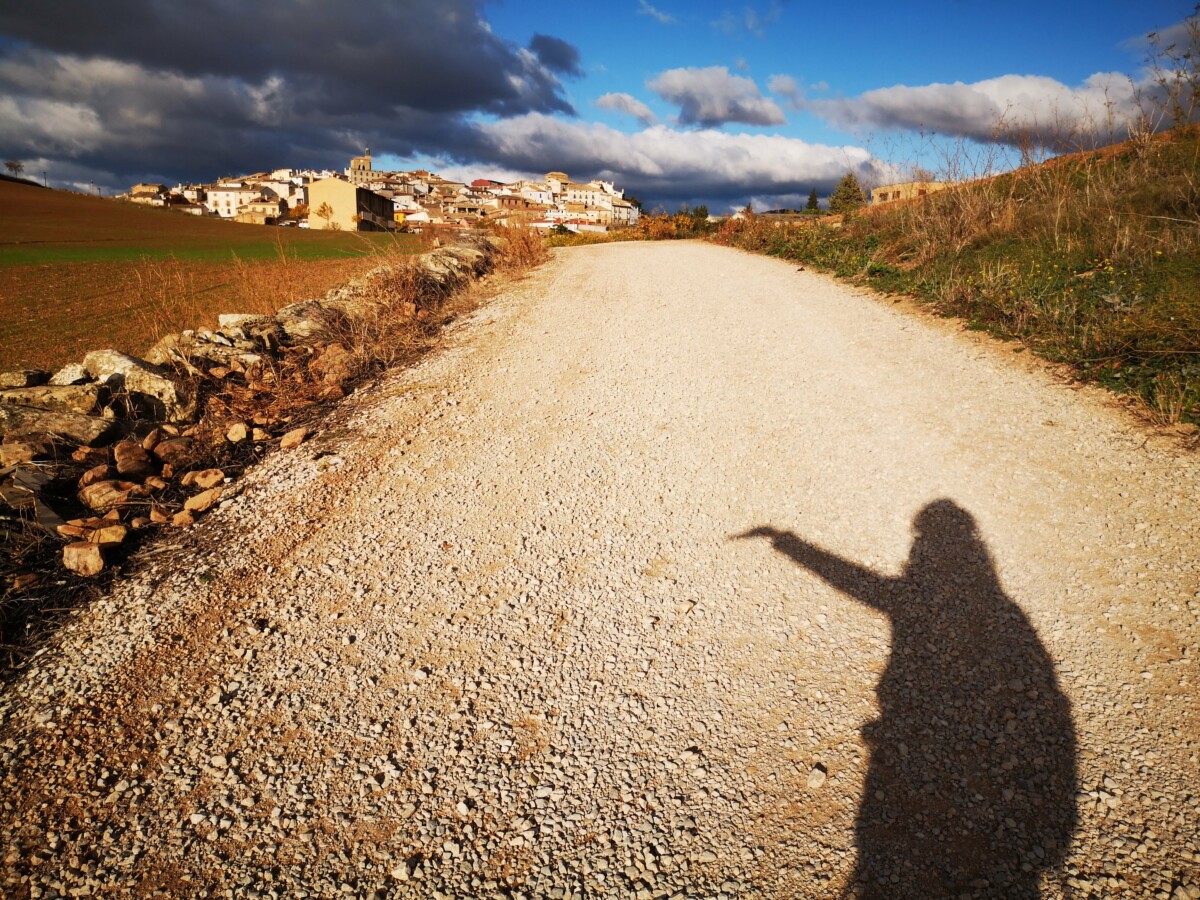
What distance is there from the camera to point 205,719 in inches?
103

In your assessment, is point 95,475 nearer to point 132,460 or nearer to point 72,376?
point 132,460

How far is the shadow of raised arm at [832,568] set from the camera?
10.6 feet

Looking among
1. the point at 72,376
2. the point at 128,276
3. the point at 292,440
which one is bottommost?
the point at 292,440

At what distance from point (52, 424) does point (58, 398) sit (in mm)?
509

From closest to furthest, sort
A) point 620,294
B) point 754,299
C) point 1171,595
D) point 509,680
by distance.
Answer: point 509,680 → point 1171,595 → point 754,299 → point 620,294

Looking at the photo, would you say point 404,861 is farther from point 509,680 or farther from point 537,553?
point 537,553

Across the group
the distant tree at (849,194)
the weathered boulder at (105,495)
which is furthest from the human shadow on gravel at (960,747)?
the distant tree at (849,194)

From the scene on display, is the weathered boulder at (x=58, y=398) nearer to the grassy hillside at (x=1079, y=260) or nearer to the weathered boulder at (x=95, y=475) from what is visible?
the weathered boulder at (x=95, y=475)

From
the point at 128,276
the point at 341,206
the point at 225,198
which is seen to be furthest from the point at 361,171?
the point at 128,276

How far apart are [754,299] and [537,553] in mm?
7386

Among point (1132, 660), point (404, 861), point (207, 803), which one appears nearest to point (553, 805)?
point (404, 861)

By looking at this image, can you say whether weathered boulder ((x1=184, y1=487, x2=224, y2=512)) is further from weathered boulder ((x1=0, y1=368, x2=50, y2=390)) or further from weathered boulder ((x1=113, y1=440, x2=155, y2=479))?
weathered boulder ((x1=0, y1=368, x2=50, y2=390))

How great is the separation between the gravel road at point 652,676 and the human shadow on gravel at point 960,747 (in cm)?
1

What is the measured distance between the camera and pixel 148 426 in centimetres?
506
